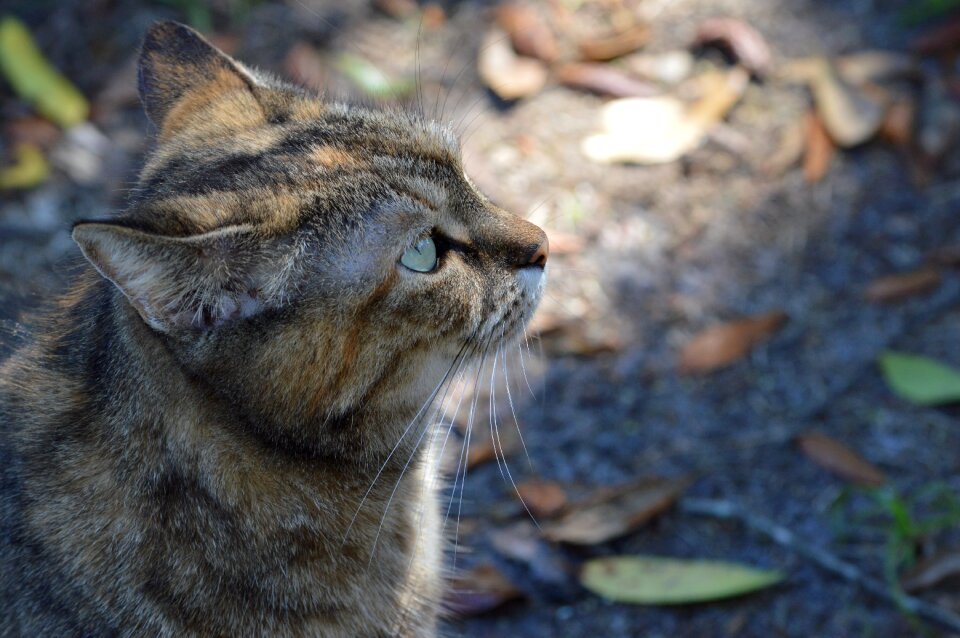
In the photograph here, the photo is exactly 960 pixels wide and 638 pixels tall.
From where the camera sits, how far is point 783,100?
147 inches

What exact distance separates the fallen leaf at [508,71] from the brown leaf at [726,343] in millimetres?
1320

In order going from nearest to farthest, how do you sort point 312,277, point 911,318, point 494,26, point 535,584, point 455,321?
point 312,277 → point 455,321 → point 535,584 → point 911,318 → point 494,26

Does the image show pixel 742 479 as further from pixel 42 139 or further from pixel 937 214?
pixel 42 139

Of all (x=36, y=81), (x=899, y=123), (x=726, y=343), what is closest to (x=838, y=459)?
(x=726, y=343)

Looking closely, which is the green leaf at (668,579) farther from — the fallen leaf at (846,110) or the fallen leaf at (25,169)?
the fallen leaf at (25,169)

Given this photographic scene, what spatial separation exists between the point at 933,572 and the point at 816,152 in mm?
1631

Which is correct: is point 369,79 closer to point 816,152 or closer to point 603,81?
point 603,81

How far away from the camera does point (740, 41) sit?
3822 mm

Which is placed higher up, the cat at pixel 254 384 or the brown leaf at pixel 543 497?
the cat at pixel 254 384

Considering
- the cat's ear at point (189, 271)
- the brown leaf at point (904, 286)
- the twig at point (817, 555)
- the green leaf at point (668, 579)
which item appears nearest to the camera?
the cat's ear at point (189, 271)

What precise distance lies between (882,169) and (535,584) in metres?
1.94

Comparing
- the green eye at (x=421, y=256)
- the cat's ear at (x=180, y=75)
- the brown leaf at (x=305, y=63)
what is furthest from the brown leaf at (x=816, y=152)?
the cat's ear at (x=180, y=75)

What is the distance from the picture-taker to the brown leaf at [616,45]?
3.96 meters

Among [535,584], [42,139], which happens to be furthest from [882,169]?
[42,139]
